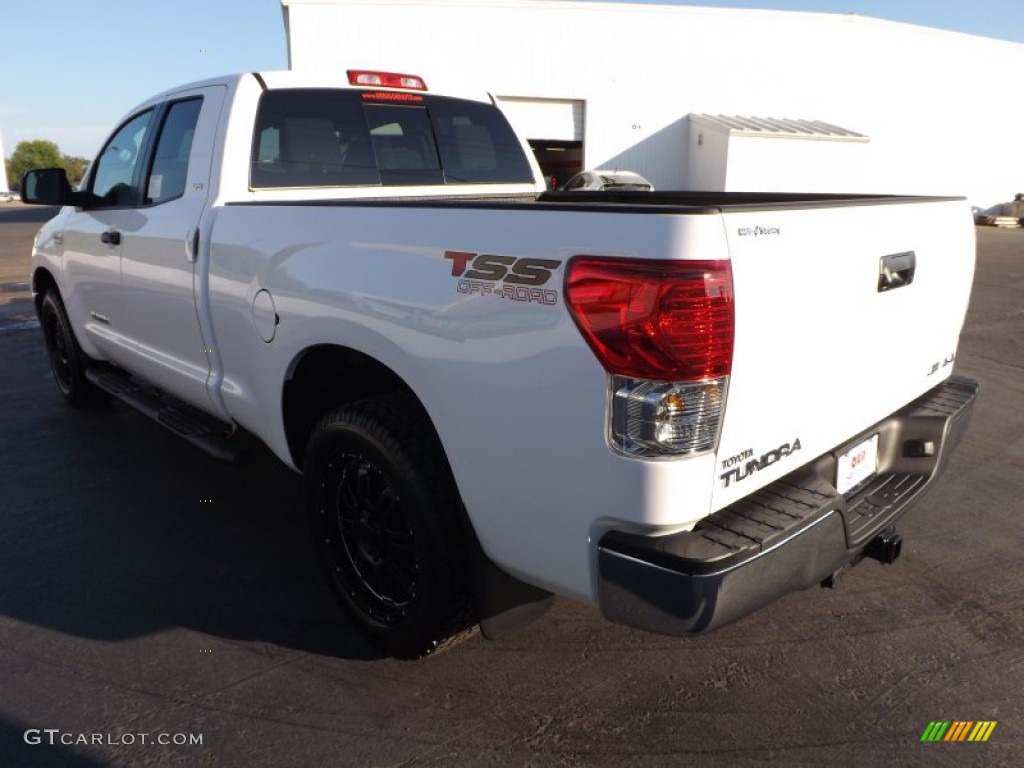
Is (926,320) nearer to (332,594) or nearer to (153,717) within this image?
(332,594)

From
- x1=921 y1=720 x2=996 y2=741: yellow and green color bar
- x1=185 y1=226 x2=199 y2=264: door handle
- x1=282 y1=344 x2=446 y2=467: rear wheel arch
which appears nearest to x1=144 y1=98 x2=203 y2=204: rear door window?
x1=185 y1=226 x2=199 y2=264: door handle

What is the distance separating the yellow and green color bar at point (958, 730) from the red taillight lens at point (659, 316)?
143 cm

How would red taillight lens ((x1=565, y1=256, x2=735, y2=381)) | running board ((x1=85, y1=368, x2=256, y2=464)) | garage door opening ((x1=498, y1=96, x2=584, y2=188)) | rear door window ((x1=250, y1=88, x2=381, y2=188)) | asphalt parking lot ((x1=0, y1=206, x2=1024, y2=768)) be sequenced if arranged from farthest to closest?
garage door opening ((x1=498, y1=96, x2=584, y2=188)), rear door window ((x1=250, y1=88, x2=381, y2=188)), running board ((x1=85, y1=368, x2=256, y2=464)), asphalt parking lot ((x1=0, y1=206, x2=1024, y2=768)), red taillight lens ((x1=565, y1=256, x2=735, y2=381))

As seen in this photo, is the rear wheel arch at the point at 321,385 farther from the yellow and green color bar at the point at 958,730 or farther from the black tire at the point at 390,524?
the yellow and green color bar at the point at 958,730

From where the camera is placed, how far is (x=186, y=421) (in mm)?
3900

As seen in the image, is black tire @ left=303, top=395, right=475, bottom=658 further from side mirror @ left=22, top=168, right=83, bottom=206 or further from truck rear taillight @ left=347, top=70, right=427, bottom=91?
side mirror @ left=22, top=168, right=83, bottom=206

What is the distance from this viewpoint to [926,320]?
275 centimetres

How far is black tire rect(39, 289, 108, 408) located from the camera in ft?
17.7

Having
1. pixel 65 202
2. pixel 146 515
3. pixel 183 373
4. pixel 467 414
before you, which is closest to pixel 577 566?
pixel 467 414

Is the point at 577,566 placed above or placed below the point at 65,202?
below

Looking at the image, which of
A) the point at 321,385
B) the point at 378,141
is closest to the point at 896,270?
the point at 321,385

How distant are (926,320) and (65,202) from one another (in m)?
4.46

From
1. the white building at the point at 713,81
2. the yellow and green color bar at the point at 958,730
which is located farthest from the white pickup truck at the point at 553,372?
the white building at the point at 713,81

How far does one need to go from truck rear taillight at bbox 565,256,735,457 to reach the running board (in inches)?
84.5
